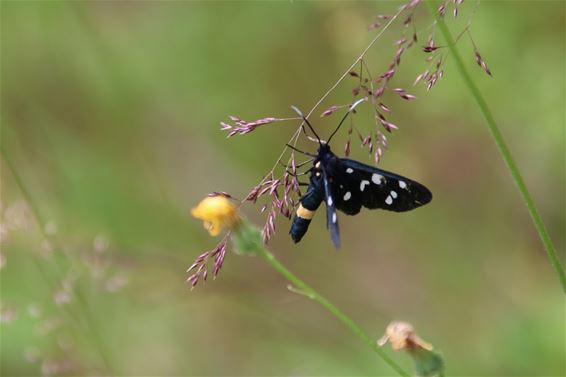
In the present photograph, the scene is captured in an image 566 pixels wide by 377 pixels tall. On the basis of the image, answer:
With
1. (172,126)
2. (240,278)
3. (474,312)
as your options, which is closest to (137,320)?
(240,278)

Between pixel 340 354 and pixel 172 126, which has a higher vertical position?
pixel 172 126


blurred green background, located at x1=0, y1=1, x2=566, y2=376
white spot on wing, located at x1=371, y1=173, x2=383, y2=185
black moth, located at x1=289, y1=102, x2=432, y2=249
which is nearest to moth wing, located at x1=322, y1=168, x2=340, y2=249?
black moth, located at x1=289, y1=102, x2=432, y2=249

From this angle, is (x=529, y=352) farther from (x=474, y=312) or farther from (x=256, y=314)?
(x=256, y=314)

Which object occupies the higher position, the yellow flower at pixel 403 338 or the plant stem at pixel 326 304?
the yellow flower at pixel 403 338

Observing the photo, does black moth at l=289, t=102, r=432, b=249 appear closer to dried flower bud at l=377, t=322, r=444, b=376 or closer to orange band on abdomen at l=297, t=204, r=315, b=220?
orange band on abdomen at l=297, t=204, r=315, b=220

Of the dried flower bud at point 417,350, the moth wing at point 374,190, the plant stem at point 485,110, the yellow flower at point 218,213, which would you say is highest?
the moth wing at point 374,190

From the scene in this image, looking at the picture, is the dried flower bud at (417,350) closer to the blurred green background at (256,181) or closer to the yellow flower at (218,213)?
the yellow flower at (218,213)

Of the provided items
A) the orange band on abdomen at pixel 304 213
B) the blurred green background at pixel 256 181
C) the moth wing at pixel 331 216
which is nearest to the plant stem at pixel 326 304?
the moth wing at pixel 331 216
